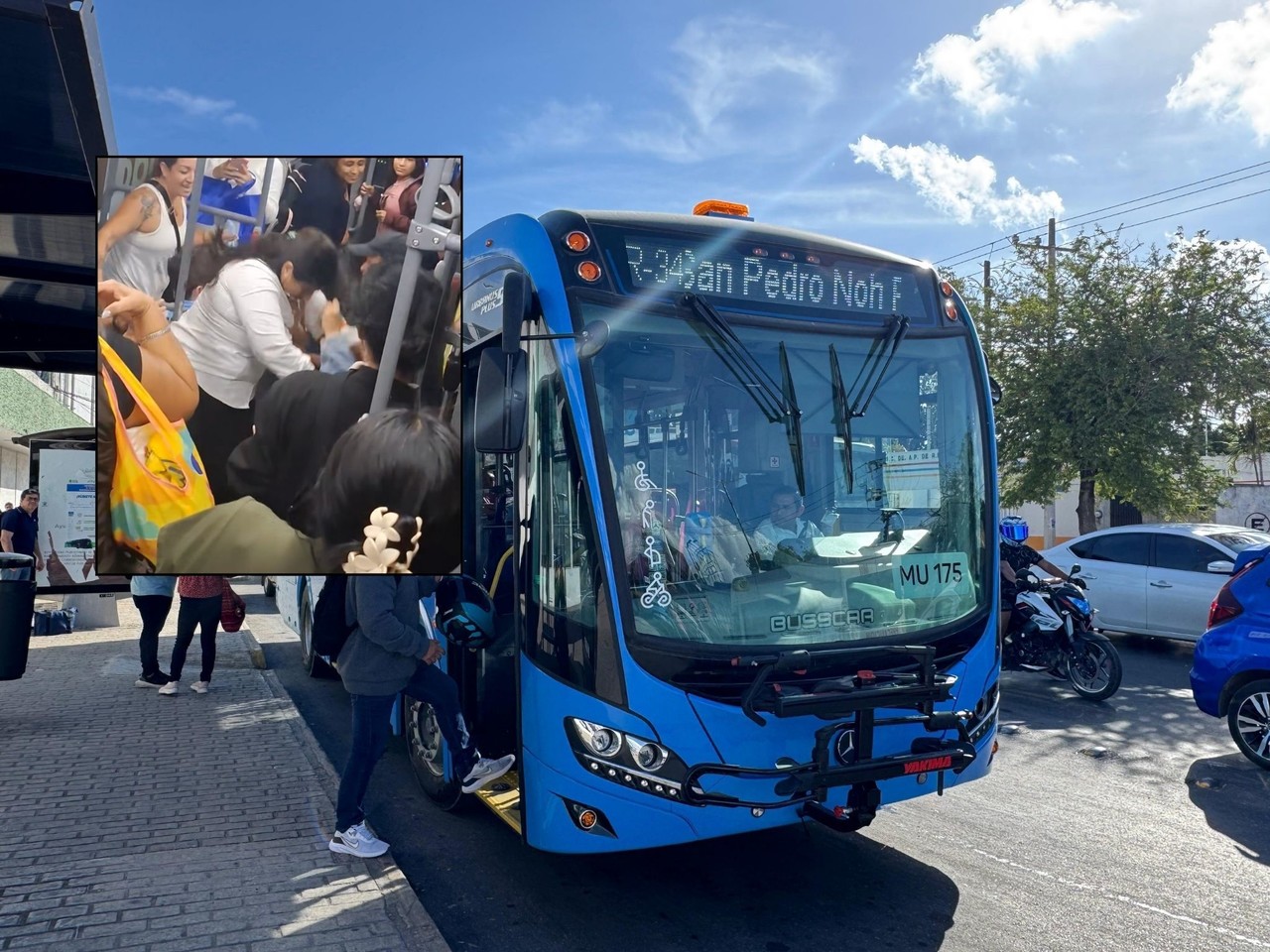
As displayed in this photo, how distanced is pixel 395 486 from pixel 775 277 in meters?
2.19

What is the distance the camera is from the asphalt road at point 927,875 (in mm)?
4469

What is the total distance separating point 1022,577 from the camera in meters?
9.94

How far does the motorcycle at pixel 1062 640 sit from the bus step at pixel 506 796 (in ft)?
20.7

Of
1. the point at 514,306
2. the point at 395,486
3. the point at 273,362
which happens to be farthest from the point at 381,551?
the point at 514,306

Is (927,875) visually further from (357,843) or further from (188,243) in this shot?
(188,243)

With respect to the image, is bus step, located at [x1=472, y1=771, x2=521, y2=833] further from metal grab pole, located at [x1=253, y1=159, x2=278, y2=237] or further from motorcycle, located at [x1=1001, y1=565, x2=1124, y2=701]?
motorcycle, located at [x1=1001, y1=565, x2=1124, y2=701]

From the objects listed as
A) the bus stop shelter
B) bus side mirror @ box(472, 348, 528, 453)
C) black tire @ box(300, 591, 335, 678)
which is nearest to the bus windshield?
bus side mirror @ box(472, 348, 528, 453)

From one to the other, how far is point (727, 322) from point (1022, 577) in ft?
20.9

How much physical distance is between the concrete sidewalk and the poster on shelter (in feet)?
15.9

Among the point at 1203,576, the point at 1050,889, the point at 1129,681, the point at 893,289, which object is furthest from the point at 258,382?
the point at 1203,576

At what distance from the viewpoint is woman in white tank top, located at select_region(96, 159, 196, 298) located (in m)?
5.07

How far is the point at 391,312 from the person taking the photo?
206 inches

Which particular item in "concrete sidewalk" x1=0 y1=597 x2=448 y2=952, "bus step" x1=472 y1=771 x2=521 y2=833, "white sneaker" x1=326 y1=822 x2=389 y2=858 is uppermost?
"bus step" x1=472 y1=771 x2=521 y2=833

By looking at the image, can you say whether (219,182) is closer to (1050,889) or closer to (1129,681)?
(1050,889)
